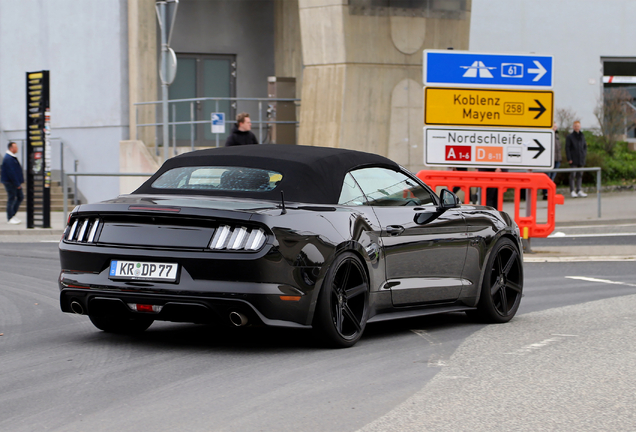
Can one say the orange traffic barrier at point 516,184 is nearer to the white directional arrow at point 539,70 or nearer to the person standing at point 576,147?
the white directional arrow at point 539,70

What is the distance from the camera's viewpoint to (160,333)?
7512 millimetres

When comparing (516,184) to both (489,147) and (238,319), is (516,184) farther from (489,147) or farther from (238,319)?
→ (238,319)

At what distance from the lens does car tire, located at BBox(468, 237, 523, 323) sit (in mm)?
8219

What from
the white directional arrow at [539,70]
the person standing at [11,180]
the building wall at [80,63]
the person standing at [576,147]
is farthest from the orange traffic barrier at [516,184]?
the building wall at [80,63]

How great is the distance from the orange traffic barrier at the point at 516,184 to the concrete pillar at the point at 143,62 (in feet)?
46.0

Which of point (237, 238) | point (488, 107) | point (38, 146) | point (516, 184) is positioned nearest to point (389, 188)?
point (237, 238)

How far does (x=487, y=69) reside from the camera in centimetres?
1602

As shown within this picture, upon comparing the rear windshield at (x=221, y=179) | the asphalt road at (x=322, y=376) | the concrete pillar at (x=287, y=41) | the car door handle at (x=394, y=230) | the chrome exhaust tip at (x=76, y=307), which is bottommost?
the asphalt road at (x=322, y=376)

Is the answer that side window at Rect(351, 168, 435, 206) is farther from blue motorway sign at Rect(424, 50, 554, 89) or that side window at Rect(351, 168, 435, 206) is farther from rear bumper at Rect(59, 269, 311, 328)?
blue motorway sign at Rect(424, 50, 554, 89)

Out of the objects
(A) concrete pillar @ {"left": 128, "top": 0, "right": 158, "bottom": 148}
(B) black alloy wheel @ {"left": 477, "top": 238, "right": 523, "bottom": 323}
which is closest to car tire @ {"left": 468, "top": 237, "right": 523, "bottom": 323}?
(B) black alloy wheel @ {"left": 477, "top": 238, "right": 523, "bottom": 323}

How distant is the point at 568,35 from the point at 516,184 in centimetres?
2168

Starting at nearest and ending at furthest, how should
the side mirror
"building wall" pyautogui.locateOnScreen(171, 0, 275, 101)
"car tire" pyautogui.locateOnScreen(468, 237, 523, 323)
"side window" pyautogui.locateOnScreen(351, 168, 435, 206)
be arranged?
"side window" pyautogui.locateOnScreen(351, 168, 435, 206), the side mirror, "car tire" pyautogui.locateOnScreen(468, 237, 523, 323), "building wall" pyautogui.locateOnScreen(171, 0, 275, 101)

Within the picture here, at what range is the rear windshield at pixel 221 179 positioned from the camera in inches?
276

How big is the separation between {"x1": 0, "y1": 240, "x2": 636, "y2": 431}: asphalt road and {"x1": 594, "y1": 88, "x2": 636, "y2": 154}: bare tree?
22.1 m
